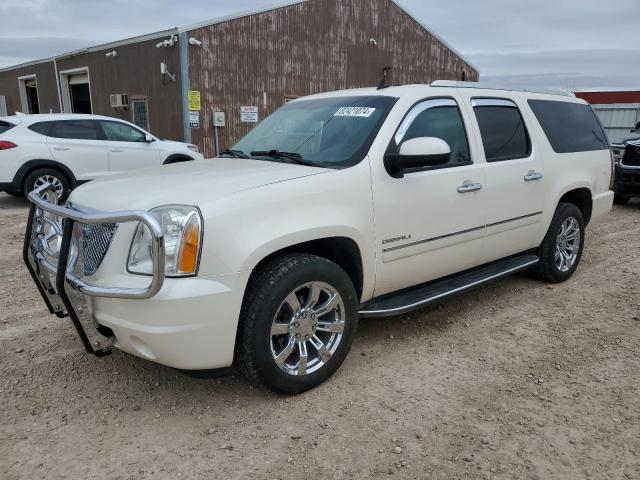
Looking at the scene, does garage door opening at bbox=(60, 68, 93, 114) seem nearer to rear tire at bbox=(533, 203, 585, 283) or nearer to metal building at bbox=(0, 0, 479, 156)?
metal building at bbox=(0, 0, 479, 156)

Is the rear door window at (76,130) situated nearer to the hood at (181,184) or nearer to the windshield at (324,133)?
the windshield at (324,133)

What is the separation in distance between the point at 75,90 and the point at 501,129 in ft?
66.4

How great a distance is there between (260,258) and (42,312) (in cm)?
266

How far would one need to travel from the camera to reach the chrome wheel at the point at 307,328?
306 centimetres

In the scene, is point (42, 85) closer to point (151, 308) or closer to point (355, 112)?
point (355, 112)

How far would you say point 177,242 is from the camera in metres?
2.64

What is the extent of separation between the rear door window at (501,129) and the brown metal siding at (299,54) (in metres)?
11.5

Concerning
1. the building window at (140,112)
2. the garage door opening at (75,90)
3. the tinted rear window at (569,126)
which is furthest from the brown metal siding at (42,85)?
the tinted rear window at (569,126)

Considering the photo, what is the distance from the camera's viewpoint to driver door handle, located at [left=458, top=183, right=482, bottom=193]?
3.90 meters

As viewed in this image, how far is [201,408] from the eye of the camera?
3.11 metres

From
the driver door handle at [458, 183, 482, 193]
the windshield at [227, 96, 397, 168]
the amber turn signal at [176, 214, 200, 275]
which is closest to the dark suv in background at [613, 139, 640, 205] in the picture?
the driver door handle at [458, 183, 482, 193]

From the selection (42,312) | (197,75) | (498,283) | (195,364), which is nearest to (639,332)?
(498,283)

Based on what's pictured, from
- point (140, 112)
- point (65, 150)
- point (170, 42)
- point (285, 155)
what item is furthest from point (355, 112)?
point (140, 112)

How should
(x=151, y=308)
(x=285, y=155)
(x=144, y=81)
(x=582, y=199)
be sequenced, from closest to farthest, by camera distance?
(x=151, y=308) < (x=285, y=155) < (x=582, y=199) < (x=144, y=81)
